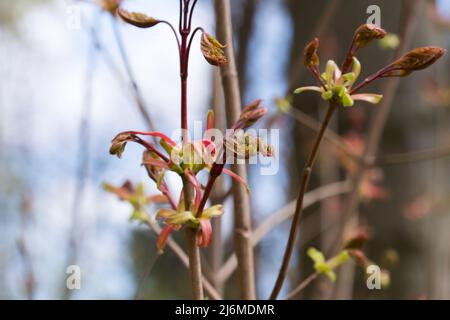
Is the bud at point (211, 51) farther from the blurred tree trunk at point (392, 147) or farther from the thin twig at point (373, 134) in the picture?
the blurred tree trunk at point (392, 147)

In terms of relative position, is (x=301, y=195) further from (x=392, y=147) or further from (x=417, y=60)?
(x=392, y=147)

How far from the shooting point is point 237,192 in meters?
0.49

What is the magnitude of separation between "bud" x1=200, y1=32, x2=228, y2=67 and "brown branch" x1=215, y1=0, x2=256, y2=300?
0.14 meters

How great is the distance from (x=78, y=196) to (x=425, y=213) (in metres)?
0.89

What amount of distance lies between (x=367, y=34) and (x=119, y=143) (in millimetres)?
167

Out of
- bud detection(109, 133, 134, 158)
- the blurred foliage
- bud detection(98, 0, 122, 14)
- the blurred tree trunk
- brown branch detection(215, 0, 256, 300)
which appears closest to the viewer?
bud detection(109, 133, 134, 158)

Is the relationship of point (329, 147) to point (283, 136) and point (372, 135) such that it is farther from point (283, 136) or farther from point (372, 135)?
point (372, 135)

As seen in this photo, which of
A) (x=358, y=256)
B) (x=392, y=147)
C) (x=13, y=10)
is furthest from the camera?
(x=13, y=10)

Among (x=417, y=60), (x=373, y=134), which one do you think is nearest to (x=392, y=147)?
(x=373, y=134)

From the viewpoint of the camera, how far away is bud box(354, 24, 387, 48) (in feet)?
1.14

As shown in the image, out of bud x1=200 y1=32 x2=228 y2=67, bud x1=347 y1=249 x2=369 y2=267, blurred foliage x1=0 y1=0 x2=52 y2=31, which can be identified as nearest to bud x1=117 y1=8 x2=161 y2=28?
bud x1=200 y1=32 x2=228 y2=67

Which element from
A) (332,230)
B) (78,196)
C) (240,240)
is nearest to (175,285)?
(332,230)

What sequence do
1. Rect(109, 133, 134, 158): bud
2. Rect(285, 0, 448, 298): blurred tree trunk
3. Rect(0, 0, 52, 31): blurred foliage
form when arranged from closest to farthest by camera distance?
Rect(109, 133, 134, 158): bud → Rect(285, 0, 448, 298): blurred tree trunk → Rect(0, 0, 52, 31): blurred foliage

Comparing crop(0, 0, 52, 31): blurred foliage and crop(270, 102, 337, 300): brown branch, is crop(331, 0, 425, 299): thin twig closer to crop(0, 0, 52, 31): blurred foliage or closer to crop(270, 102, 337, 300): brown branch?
crop(270, 102, 337, 300): brown branch
